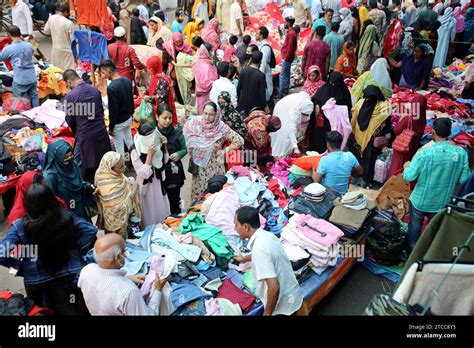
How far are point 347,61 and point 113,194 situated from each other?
6.38 m

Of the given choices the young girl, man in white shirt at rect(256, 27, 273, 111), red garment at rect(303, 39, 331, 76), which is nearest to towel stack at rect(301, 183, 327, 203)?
the young girl

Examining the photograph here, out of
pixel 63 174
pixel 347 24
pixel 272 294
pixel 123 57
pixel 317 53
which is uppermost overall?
pixel 347 24

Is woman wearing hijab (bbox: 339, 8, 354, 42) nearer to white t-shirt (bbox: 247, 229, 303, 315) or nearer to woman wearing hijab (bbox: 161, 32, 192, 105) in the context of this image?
woman wearing hijab (bbox: 161, 32, 192, 105)

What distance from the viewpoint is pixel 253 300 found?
3691 mm

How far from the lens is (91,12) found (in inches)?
344

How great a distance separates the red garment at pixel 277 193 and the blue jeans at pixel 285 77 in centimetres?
445

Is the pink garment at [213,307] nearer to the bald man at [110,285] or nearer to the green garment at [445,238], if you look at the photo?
the bald man at [110,285]

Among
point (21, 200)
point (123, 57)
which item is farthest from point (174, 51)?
point (21, 200)

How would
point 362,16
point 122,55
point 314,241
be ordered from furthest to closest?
1. point 362,16
2. point 122,55
3. point 314,241

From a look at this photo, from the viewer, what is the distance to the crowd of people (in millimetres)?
3211

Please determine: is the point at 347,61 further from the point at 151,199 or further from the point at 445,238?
the point at 445,238

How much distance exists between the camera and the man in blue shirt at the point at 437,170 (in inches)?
164

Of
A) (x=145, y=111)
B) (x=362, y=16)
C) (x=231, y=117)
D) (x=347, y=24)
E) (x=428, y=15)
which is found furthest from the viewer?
(x=428, y=15)

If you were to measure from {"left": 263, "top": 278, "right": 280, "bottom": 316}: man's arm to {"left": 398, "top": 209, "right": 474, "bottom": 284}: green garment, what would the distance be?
888 millimetres
